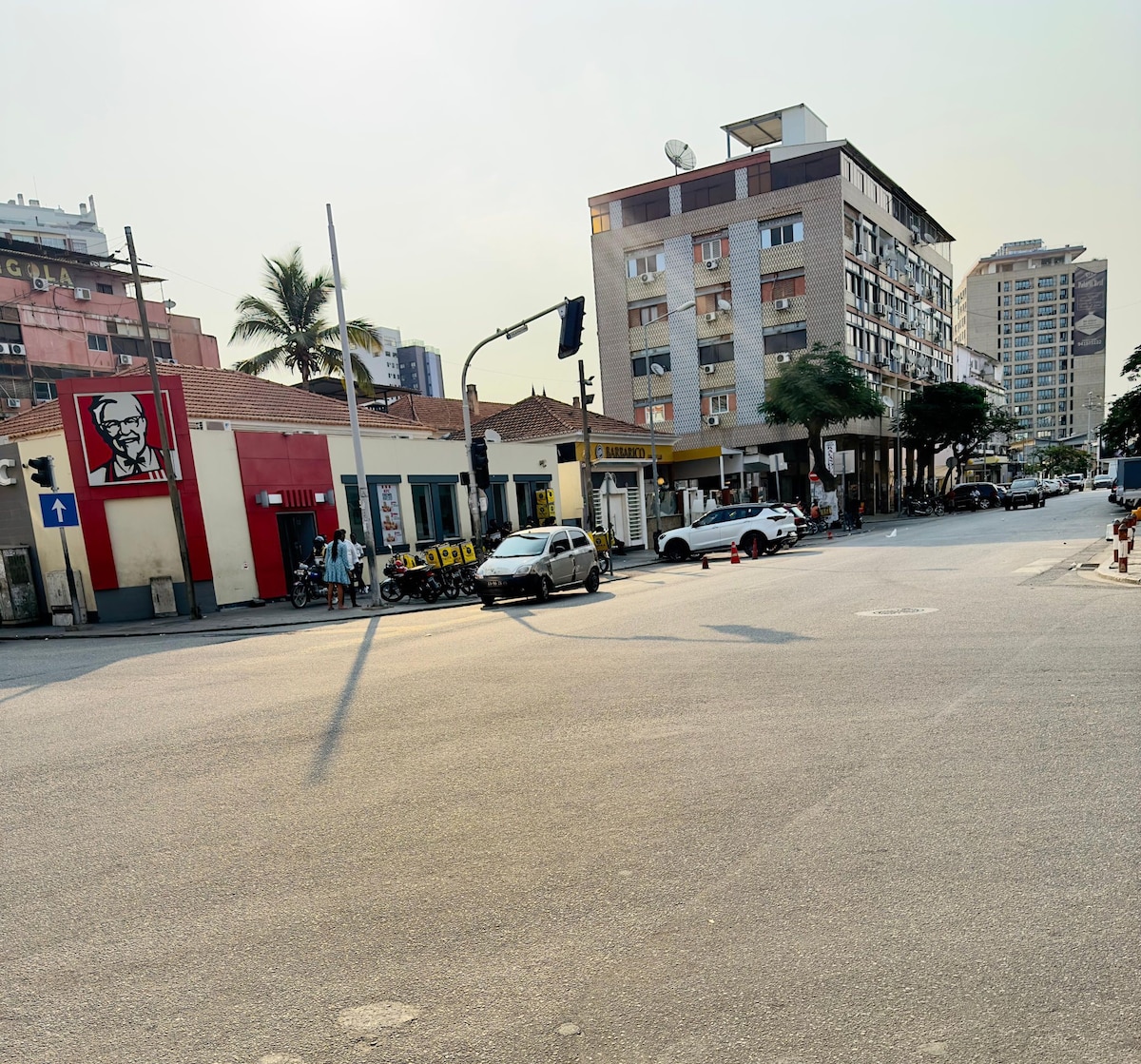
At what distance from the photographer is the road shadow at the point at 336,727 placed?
5.69m

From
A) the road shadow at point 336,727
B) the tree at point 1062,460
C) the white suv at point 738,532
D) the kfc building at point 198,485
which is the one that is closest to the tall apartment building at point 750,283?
the white suv at point 738,532

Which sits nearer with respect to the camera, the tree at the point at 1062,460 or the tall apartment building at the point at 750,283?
the tall apartment building at the point at 750,283

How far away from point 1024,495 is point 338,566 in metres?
40.8

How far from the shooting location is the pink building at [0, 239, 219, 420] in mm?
43719

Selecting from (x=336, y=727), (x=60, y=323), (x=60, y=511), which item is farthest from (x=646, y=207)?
(x=336, y=727)

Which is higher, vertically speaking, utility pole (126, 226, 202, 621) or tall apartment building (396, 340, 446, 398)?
tall apartment building (396, 340, 446, 398)

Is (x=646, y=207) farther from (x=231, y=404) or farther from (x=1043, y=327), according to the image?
(x=1043, y=327)

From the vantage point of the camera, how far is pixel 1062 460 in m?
124

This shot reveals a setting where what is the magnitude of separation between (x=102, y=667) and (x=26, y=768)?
19.9 ft

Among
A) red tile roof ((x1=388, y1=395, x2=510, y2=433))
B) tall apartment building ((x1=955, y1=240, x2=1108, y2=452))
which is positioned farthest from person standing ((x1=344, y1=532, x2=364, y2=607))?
tall apartment building ((x1=955, y1=240, x2=1108, y2=452))

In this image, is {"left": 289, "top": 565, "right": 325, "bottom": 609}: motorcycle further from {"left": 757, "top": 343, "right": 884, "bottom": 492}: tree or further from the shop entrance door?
{"left": 757, "top": 343, "right": 884, "bottom": 492}: tree

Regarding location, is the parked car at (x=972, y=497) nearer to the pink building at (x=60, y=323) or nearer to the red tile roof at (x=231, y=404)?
the red tile roof at (x=231, y=404)

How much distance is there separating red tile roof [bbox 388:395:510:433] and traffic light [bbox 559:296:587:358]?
19987 mm

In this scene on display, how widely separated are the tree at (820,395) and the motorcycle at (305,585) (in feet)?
94.8
